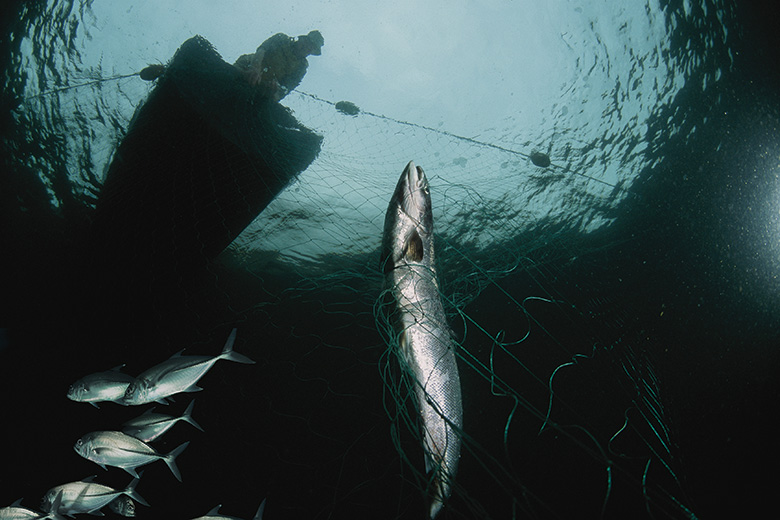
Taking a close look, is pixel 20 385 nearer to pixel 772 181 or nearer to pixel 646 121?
pixel 772 181

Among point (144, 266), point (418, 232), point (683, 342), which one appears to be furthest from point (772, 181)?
point (144, 266)

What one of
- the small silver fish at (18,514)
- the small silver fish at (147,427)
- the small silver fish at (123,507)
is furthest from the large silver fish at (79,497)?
the small silver fish at (123,507)

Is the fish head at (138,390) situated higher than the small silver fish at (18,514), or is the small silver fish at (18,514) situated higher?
the fish head at (138,390)

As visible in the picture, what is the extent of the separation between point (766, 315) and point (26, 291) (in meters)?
22.8

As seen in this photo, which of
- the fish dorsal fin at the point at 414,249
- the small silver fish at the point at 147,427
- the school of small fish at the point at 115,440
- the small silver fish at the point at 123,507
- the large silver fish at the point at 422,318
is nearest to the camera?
the large silver fish at the point at 422,318

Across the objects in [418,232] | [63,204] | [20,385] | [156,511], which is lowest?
[156,511]

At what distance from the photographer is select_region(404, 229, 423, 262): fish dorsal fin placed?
3480mm

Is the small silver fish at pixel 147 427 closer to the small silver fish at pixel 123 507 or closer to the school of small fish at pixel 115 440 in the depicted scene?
the school of small fish at pixel 115 440

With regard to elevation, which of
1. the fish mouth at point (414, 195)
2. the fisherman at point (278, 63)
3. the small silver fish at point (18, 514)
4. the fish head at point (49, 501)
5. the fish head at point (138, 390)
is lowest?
the small silver fish at point (18, 514)

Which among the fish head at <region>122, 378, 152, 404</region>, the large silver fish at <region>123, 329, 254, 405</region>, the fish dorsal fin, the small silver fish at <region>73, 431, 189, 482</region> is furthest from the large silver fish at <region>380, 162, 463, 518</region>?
the small silver fish at <region>73, 431, 189, 482</region>

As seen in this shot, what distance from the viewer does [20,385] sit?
10461 millimetres

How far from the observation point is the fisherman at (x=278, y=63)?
5.83 metres

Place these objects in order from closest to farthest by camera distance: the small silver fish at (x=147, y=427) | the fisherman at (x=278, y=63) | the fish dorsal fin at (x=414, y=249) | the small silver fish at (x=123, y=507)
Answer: the fish dorsal fin at (x=414, y=249) < the small silver fish at (x=147, y=427) < the small silver fish at (x=123, y=507) < the fisherman at (x=278, y=63)

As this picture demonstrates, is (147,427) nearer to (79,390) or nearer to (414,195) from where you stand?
(79,390)
